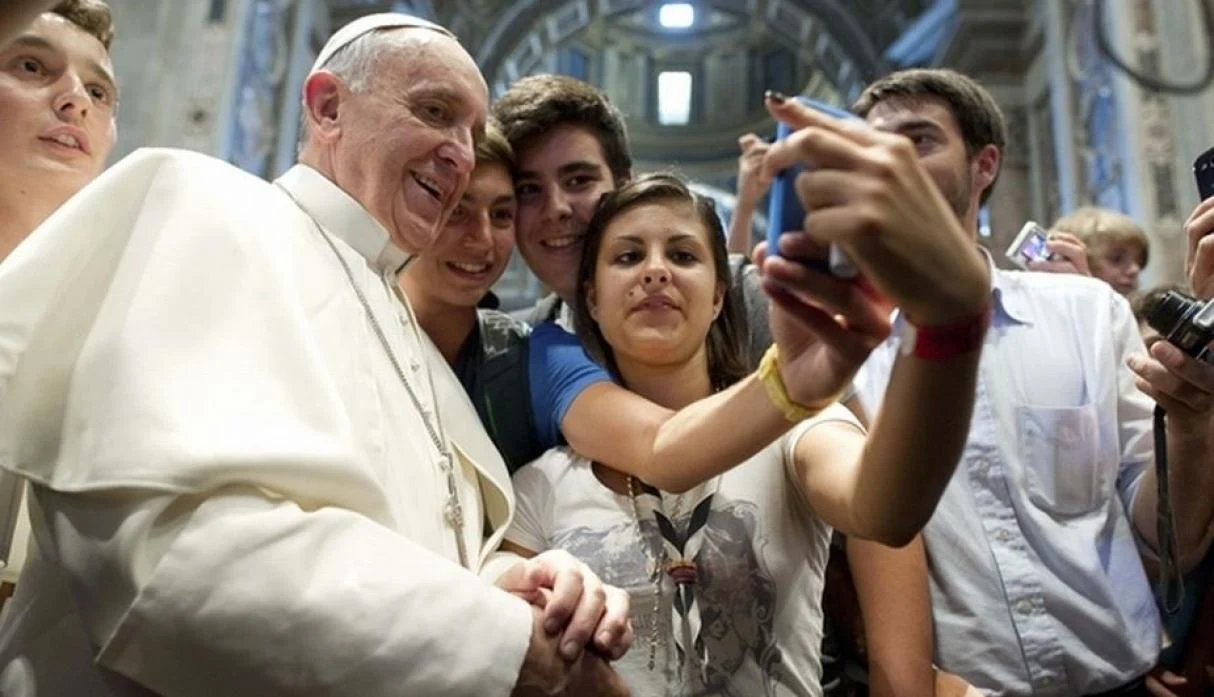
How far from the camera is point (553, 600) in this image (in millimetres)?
1349

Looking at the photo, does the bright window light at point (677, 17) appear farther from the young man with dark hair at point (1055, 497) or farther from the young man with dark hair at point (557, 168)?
the young man with dark hair at point (1055, 497)

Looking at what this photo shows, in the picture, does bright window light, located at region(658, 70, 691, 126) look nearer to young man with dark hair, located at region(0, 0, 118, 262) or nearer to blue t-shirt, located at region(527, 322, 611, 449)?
young man with dark hair, located at region(0, 0, 118, 262)

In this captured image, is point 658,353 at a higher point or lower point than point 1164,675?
higher

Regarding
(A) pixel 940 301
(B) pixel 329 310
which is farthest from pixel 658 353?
(A) pixel 940 301

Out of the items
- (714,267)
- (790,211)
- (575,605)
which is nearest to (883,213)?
(790,211)

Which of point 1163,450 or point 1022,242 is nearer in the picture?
point 1163,450

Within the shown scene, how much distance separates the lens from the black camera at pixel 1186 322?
178 cm

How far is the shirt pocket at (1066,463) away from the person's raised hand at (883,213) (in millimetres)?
1260

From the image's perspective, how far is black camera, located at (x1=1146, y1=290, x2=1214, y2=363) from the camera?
70.1 inches

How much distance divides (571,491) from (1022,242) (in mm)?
1860

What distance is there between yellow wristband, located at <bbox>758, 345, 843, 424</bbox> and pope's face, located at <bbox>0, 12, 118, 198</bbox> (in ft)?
5.45

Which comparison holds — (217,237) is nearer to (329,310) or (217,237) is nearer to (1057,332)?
(329,310)

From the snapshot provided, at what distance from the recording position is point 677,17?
894 inches

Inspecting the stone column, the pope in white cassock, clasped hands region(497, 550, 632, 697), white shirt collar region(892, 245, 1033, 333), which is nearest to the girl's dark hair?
the pope in white cassock
